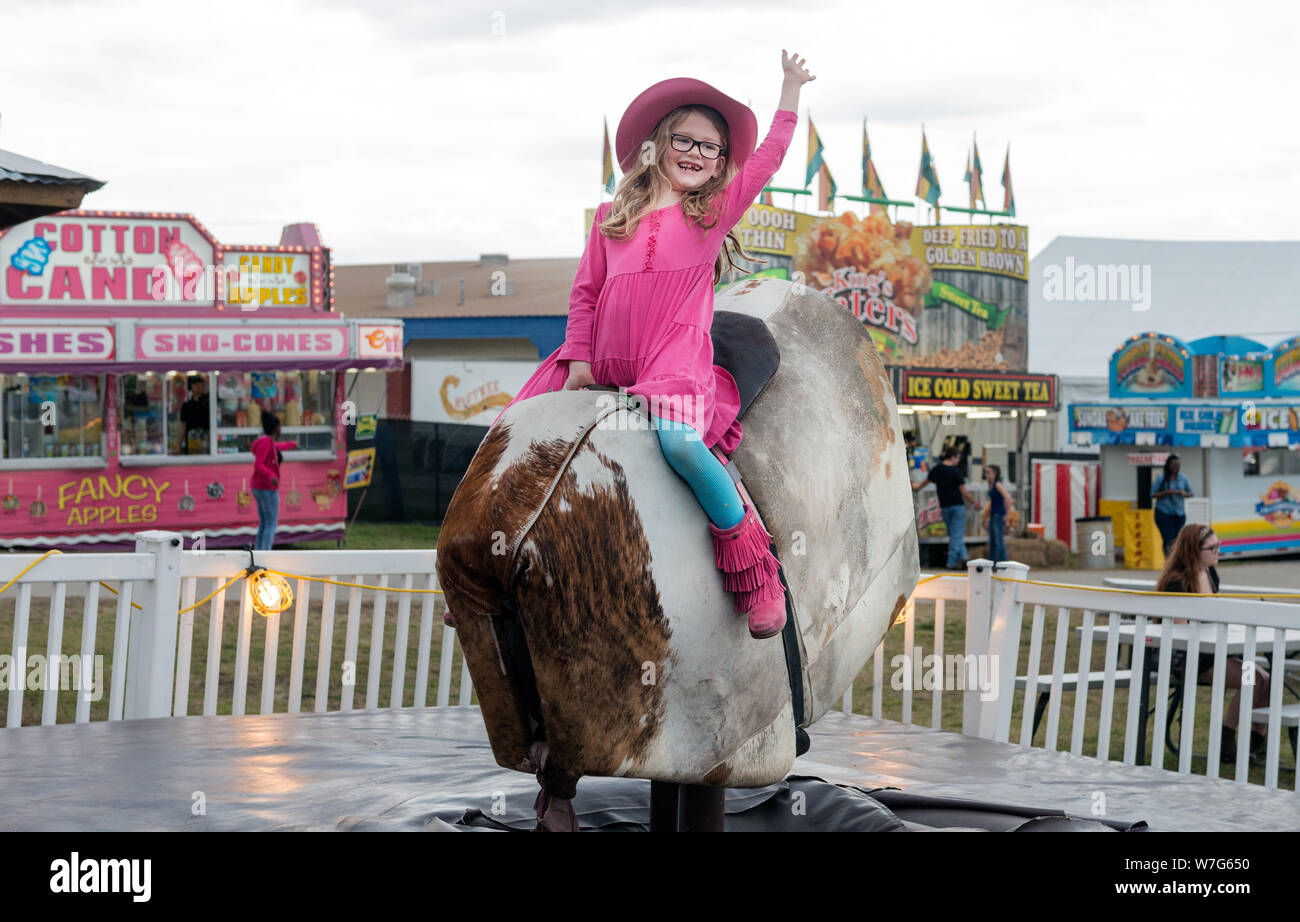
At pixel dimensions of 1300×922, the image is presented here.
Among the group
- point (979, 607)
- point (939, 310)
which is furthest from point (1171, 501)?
point (979, 607)

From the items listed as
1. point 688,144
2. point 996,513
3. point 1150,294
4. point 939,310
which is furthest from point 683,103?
point 1150,294

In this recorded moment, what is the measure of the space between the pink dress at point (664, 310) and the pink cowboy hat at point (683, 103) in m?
0.06

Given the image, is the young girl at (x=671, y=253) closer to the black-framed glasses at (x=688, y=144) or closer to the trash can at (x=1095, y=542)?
the black-framed glasses at (x=688, y=144)

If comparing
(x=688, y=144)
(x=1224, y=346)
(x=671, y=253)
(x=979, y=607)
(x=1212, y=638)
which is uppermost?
(x=1224, y=346)

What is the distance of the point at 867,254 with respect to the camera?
2091cm

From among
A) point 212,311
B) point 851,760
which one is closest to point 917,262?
point 212,311

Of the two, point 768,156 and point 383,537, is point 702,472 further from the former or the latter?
point 383,537

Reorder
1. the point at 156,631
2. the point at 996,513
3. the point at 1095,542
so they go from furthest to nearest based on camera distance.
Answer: the point at 1095,542, the point at 996,513, the point at 156,631

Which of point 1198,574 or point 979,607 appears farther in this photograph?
point 1198,574

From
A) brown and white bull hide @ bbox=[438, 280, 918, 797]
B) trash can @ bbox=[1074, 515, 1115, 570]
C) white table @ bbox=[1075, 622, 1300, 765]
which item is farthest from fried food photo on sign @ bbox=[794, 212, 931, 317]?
brown and white bull hide @ bbox=[438, 280, 918, 797]

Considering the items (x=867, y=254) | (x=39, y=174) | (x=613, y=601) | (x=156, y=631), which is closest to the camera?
(x=613, y=601)

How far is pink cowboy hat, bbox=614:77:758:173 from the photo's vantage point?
345 centimetres

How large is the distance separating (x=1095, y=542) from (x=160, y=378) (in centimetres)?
1167

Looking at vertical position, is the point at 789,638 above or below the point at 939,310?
below
